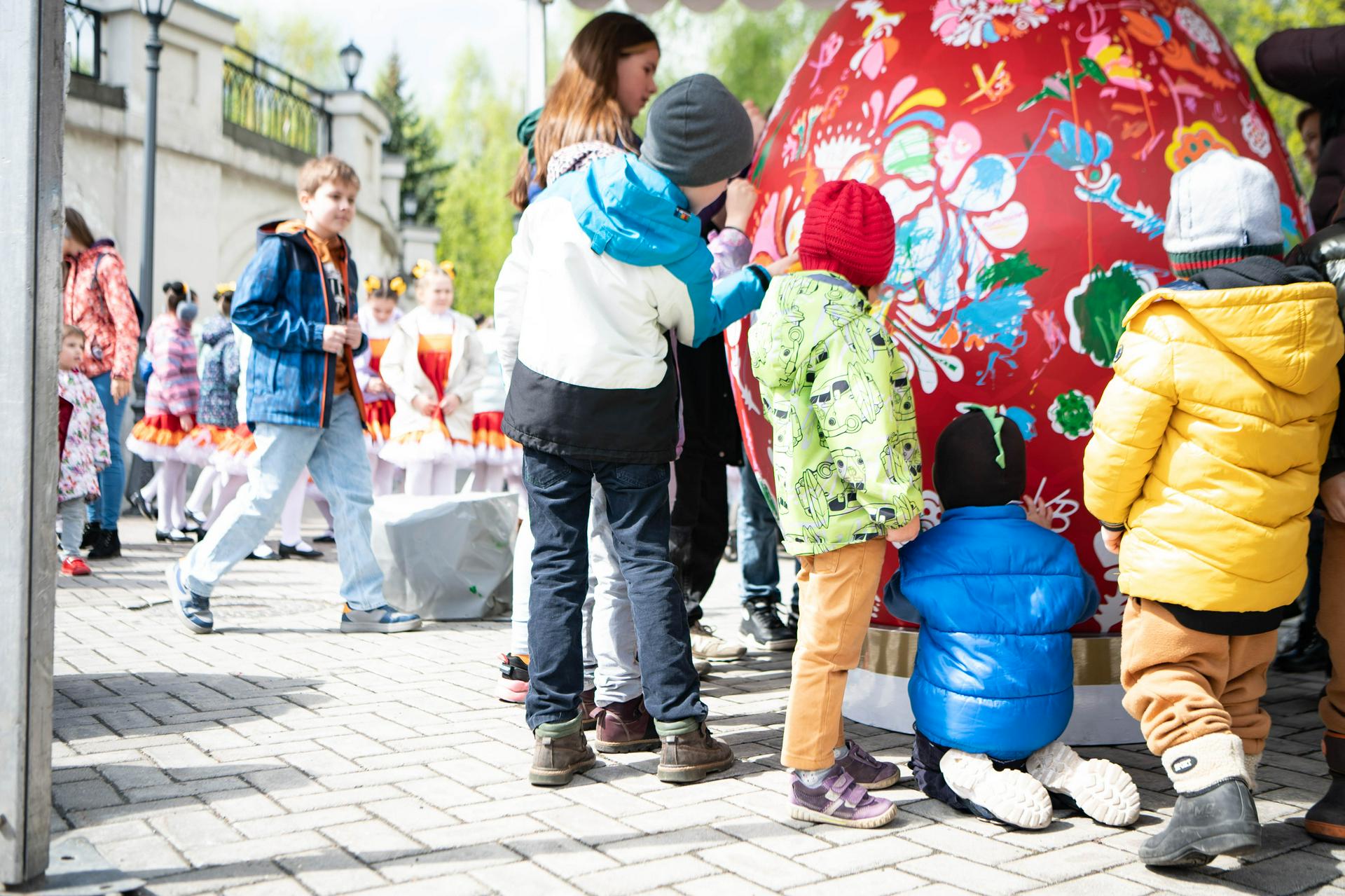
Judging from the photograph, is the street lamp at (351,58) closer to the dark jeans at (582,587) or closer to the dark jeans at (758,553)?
the dark jeans at (758,553)

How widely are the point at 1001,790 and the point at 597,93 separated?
2.54m

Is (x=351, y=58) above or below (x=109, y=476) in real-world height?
above

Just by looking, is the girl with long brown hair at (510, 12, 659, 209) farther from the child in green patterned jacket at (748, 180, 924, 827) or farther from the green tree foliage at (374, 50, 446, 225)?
the green tree foliage at (374, 50, 446, 225)

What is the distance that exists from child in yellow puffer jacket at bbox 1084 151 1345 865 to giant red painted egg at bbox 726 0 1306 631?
0.48 metres

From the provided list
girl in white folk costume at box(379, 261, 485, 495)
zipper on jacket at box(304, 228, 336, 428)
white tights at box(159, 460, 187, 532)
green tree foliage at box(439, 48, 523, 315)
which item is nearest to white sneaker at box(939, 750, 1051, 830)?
zipper on jacket at box(304, 228, 336, 428)

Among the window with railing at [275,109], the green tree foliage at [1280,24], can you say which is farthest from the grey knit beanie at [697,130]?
the window with railing at [275,109]

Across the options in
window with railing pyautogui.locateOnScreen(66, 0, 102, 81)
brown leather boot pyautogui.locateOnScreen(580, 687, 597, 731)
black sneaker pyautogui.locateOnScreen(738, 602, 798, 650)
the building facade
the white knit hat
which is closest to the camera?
the white knit hat

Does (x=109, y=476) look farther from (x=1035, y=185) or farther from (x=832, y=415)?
(x=1035, y=185)

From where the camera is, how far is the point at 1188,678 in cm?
304

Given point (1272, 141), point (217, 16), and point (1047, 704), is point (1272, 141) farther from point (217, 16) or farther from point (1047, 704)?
point (217, 16)

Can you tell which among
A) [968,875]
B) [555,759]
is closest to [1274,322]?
[968,875]

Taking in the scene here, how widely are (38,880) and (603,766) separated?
5.00 ft

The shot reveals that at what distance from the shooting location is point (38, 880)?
2.63 m

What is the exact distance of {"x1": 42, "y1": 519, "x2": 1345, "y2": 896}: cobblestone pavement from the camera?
2.73 m
